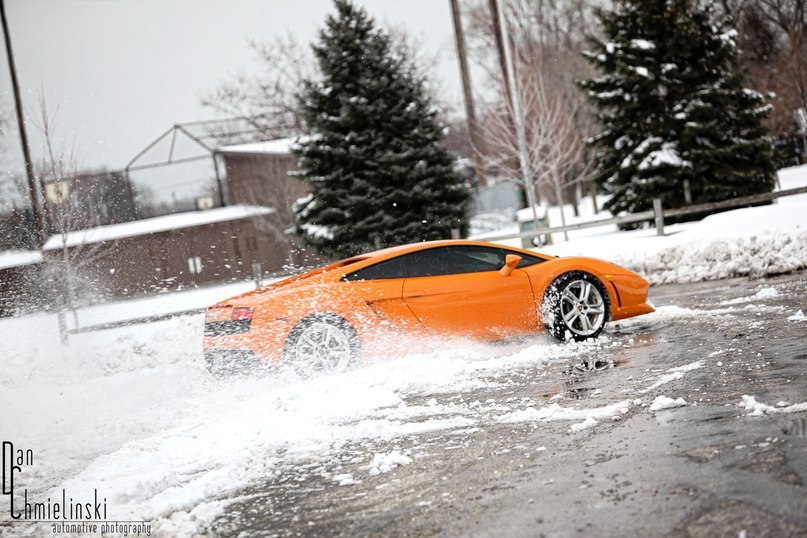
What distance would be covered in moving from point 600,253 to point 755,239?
3.61 metres

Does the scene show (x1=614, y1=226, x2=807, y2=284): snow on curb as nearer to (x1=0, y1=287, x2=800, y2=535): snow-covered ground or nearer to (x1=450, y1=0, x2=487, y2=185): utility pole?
(x1=0, y1=287, x2=800, y2=535): snow-covered ground

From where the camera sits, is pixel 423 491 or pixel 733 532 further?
pixel 423 491

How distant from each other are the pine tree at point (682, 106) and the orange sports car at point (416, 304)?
555 inches

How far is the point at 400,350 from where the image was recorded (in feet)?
26.4

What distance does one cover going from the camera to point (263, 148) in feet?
102

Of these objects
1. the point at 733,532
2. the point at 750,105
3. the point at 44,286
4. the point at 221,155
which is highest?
the point at 221,155

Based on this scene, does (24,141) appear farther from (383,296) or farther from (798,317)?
(798,317)

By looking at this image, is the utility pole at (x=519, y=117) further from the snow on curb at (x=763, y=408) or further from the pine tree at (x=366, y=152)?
the snow on curb at (x=763, y=408)

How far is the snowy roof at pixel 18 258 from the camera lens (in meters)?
25.9

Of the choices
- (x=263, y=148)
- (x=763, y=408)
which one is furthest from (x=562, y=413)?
(x=263, y=148)

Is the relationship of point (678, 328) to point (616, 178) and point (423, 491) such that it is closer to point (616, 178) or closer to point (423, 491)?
point (423, 491)

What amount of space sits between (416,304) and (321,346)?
3.33 ft

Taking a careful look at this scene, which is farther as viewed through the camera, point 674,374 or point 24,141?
point 24,141

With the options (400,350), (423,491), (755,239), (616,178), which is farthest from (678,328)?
(616,178)
